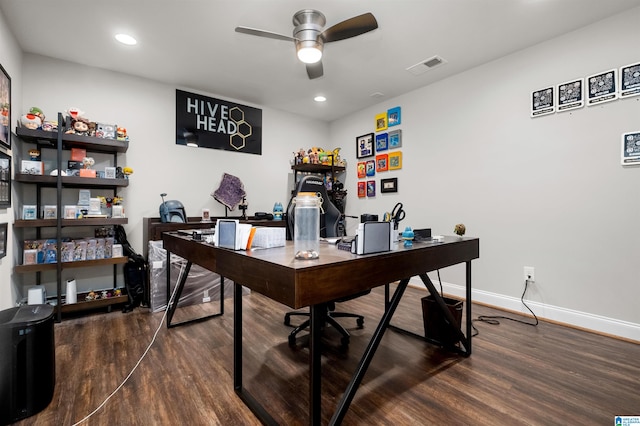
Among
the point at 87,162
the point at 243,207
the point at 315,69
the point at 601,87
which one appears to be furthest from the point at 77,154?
the point at 601,87

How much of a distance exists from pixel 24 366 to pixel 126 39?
8.46ft

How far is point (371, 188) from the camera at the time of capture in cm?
439

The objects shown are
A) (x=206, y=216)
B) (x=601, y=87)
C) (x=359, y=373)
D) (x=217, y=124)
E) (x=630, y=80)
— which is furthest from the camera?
(x=217, y=124)

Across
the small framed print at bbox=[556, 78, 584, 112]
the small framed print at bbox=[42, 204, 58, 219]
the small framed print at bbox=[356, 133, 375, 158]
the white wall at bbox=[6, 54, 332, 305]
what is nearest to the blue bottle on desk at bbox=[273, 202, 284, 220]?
the white wall at bbox=[6, 54, 332, 305]

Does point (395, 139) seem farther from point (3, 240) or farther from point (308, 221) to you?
point (3, 240)

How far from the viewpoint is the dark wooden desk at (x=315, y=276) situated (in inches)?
41.1

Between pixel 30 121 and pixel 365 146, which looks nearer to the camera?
pixel 30 121

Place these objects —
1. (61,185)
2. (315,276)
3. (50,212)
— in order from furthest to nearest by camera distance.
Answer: (50,212)
(61,185)
(315,276)

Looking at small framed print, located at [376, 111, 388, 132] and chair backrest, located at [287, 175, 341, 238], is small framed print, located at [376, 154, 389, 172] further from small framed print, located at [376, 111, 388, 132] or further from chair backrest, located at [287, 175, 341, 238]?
chair backrest, located at [287, 175, 341, 238]

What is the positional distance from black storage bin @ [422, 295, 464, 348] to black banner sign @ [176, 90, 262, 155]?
3.15m

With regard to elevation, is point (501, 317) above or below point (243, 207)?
below

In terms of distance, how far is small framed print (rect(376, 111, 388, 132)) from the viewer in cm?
415

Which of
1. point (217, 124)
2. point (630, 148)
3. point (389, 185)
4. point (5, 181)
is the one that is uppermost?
point (217, 124)

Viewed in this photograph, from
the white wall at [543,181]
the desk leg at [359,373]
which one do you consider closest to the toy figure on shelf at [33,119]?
the desk leg at [359,373]
